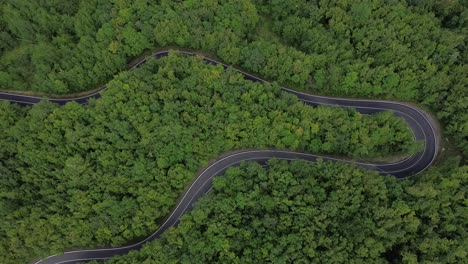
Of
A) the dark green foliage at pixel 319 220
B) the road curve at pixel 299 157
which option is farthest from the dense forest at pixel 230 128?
the road curve at pixel 299 157

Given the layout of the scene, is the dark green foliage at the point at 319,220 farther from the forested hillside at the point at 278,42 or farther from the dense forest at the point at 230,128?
the forested hillside at the point at 278,42

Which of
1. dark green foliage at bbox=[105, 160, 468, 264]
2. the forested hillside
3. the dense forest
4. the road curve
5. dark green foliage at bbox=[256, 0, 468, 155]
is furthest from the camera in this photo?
the forested hillside

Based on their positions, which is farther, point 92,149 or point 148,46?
point 148,46

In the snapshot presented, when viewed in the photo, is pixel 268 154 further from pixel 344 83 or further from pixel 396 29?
pixel 396 29

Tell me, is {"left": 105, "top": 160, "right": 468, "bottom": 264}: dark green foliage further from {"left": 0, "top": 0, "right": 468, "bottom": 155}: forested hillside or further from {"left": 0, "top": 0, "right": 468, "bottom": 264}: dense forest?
{"left": 0, "top": 0, "right": 468, "bottom": 155}: forested hillside

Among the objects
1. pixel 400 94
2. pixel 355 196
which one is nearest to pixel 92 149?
pixel 355 196

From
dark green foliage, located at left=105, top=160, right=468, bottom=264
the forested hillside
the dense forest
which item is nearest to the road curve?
the dense forest

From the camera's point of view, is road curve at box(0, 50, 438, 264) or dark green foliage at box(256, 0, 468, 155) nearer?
road curve at box(0, 50, 438, 264)
